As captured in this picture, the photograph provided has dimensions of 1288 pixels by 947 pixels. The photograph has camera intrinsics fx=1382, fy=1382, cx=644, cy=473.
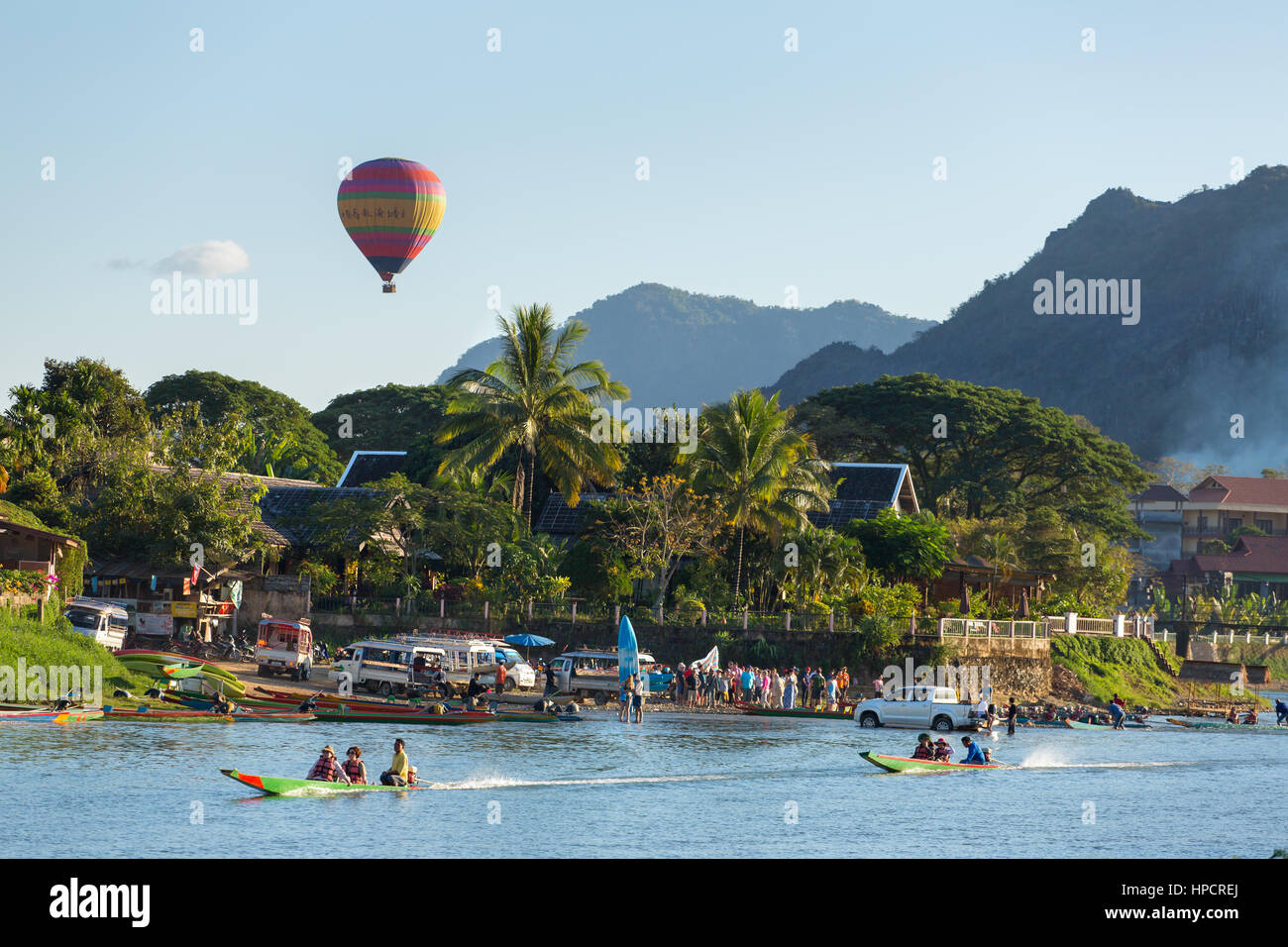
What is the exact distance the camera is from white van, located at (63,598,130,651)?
4503 cm

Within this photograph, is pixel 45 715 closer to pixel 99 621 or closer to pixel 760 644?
pixel 99 621

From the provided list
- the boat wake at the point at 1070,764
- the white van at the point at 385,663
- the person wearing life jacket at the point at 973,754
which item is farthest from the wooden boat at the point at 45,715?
the boat wake at the point at 1070,764

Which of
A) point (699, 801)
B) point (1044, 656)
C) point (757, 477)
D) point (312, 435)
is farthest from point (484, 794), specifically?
point (312, 435)

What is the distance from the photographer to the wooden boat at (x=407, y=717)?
3969 centimetres

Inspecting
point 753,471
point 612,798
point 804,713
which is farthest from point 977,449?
point 612,798

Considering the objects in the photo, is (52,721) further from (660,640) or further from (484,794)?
(660,640)

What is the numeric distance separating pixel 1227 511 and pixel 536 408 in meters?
93.2

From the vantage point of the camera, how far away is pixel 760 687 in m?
50.4

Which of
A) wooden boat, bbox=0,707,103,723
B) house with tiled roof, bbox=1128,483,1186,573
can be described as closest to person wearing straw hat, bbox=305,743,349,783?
wooden boat, bbox=0,707,103,723

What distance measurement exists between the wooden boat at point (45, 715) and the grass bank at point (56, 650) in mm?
2381

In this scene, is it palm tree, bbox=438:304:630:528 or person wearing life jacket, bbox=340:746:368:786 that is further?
palm tree, bbox=438:304:630:528

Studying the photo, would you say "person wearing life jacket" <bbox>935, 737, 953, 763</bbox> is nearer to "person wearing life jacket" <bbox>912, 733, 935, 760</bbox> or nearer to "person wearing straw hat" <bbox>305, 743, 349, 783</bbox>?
"person wearing life jacket" <bbox>912, 733, 935, 760</bbox>

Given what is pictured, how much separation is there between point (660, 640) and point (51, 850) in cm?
3364

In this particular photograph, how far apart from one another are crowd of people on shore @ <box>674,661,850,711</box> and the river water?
6.23 meters
